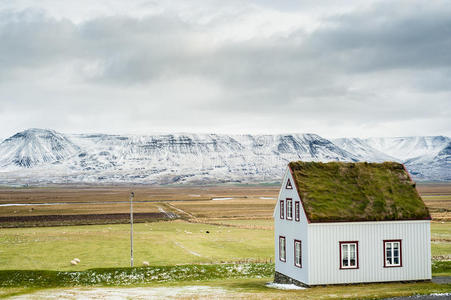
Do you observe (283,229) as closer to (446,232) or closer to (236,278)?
(236,278)

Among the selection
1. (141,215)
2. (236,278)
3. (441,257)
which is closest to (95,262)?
(236,278)

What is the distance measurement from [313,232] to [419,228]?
850 centimetres

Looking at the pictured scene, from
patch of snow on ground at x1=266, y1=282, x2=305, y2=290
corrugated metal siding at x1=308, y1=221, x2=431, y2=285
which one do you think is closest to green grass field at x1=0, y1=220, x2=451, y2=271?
patch of snow on ground at x1=266, y1=282, x2=305, y2=290

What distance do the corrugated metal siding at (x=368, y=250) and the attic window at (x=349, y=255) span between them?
28 centimetres

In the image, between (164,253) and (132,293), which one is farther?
(164,253)

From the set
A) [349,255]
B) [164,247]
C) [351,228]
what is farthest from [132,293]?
[164,247]

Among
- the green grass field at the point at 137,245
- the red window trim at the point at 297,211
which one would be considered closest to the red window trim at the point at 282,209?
the red window trim at the point at 297,211

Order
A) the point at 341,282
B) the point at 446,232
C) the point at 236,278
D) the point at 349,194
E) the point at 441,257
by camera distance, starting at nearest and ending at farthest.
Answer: the point at 341,282
the point at 349,194
the point at 236,278
the point at 441,257
the point at 446,232

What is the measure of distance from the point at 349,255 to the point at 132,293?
15.6 m

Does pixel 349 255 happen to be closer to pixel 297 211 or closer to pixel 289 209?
pixel 297 211

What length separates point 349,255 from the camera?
3688 centimetres

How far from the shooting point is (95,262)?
53656 mm

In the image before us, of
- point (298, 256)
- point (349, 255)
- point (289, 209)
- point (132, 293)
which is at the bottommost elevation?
point (132, 293)

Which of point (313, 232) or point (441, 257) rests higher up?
point (313, 232)
